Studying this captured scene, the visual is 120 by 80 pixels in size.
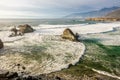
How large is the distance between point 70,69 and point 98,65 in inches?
90.8

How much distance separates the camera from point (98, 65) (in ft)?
44.1

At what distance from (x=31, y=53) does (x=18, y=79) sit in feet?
25.7

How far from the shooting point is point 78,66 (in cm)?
1318

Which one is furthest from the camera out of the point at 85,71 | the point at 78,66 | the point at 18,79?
the point at 78,66

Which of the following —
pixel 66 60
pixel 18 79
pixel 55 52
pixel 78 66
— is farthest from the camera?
pixel 55 52

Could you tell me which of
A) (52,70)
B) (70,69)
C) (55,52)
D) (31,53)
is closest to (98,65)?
(70,69)

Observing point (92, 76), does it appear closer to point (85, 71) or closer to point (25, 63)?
point (85, 71)

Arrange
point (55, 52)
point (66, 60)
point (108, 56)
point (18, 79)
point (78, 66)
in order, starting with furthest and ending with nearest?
point (55, 52), point (108, 56), point (66, 60), point (78, 66), point (18, 79)

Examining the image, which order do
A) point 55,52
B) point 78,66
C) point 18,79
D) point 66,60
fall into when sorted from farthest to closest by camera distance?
point 55,52, point 66,60, point 78,66, point 18,79

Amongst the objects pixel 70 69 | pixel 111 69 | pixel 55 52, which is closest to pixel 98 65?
pixel 111 69

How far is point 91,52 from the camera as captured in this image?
17281 millimetres

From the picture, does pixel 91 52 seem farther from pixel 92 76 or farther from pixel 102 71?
pixel 92 76

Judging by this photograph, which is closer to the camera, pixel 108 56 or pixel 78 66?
pixel 78 66

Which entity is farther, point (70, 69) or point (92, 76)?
point (70, 69)
